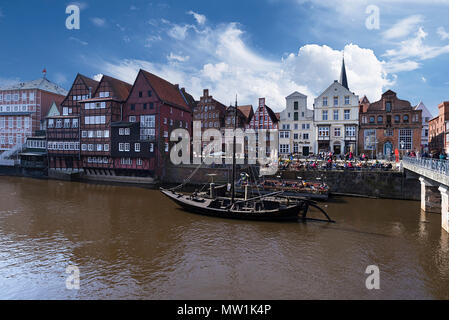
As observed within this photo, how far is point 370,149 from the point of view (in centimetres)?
4688

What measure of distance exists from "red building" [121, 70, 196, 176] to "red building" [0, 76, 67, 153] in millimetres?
28361

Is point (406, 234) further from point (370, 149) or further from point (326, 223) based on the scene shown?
point (370, 149)

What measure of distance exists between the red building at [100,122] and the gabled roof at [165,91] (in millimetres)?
6395

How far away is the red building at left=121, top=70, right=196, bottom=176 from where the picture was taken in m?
46.8

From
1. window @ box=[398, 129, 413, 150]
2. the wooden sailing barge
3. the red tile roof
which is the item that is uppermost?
the red tile roof

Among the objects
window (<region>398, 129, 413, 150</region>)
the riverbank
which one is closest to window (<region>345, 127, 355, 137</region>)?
window (<region>398, 129, 413, 150</region>)

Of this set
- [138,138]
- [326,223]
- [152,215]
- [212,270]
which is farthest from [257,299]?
[138,138]

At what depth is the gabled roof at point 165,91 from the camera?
4856 centimetres

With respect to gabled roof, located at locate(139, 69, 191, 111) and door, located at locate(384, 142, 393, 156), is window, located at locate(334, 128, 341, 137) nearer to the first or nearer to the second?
door, located at locate(384, 142, 393, 156)

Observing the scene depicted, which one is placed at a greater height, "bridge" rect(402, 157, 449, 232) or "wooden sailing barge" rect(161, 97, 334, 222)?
"bridge" rect(402, 157, 449, 232)

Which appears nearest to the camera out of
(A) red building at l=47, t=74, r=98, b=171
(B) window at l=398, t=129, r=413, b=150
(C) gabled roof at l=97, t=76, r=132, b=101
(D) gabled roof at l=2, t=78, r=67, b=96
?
(B) window at l=398, t=129, r=413, b=150

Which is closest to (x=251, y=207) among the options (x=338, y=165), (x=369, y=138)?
(x=338, y=165)

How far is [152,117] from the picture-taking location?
47500 millimetres

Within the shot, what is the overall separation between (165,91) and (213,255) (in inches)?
1635
